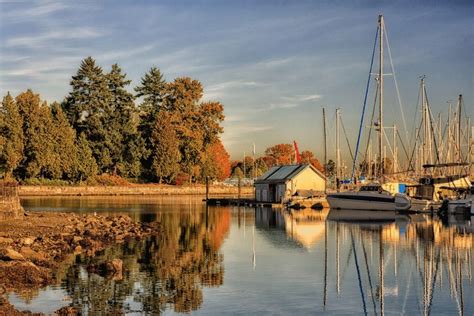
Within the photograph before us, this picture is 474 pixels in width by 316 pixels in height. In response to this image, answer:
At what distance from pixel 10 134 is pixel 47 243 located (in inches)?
Result: 2923

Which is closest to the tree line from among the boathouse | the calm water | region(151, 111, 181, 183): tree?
region(151, 111, 181, 183): tree

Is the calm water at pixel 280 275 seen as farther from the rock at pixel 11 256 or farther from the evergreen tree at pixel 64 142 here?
the evergreen tree at pixel 64 142

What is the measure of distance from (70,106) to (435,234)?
91499 mm

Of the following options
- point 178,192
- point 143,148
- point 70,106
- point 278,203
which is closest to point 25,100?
point 70,106

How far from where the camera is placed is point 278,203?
3300 inches

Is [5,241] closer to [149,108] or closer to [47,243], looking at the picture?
[47,243]

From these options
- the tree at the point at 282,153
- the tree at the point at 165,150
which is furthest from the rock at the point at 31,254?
the tree at the point at 282,153

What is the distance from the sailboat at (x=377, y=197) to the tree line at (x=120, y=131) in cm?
5440

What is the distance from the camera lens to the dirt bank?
365 ft

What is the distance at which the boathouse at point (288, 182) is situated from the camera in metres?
82.1

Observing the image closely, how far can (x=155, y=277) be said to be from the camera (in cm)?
2622

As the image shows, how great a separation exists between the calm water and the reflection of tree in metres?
0.04

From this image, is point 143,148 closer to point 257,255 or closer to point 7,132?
point 7,132

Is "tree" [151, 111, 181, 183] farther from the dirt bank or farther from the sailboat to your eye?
the sailboat
